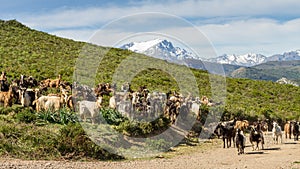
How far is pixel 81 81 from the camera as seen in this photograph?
33375 millimetres

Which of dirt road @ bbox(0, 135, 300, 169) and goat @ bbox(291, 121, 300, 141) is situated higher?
goat @ bbox(291, 121, 300, 141)

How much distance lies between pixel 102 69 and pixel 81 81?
40.1 feet

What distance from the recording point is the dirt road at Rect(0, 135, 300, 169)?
1341cm

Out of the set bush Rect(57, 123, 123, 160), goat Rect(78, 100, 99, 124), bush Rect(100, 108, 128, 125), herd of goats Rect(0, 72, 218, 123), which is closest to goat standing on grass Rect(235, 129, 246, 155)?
herd of goats Rect(0, 72, 218, 123)

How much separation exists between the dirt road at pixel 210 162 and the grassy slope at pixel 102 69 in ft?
32.9

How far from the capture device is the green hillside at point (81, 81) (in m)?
15.0

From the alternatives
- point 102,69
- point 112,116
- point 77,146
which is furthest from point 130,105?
point 102,69

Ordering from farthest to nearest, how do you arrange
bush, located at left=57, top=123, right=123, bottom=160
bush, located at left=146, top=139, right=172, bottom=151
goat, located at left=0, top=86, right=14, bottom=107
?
goat, located at left=0, top=86, right=14, bottom=107
bush, located at left=146, top=139, right=172, bottom=151
bush, located at left=57, top=123, right=123, bottom=160

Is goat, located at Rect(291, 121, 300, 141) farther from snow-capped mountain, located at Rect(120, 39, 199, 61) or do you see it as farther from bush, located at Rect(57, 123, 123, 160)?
bush, located at Rect(57, 123, 123, 160)

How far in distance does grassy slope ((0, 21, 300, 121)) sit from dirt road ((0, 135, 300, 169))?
1002 centimetres

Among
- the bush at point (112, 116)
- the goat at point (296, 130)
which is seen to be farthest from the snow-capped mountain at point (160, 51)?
the goat at point (296, 130)

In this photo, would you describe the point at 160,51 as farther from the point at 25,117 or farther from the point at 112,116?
the point at 25,117

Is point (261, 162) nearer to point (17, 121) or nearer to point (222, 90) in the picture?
point (17, 121)

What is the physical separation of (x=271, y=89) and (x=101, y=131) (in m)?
37.9
